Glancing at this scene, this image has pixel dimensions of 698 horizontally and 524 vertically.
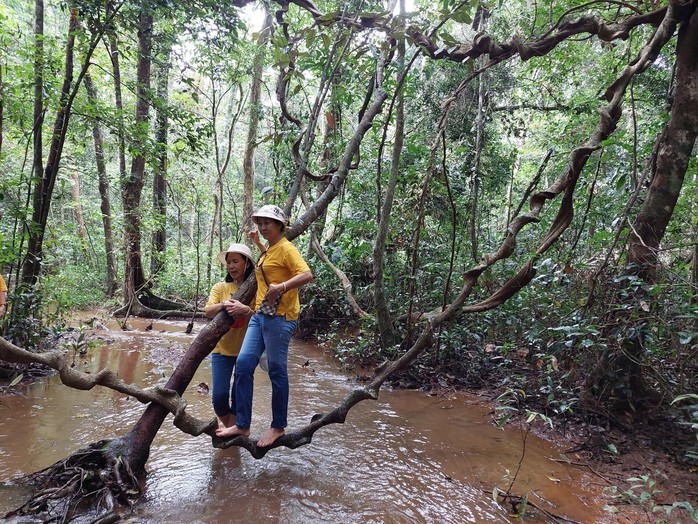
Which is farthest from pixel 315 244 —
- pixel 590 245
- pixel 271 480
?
pixel 271 480

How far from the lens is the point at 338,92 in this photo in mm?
5402

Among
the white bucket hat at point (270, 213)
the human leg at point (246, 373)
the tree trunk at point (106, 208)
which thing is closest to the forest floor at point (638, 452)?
the human leg at point (246, 373)

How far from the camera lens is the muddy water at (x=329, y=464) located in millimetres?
2734

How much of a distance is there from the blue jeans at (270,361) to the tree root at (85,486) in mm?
858

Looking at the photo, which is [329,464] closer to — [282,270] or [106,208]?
[282,270]

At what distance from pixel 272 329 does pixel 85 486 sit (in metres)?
1.53

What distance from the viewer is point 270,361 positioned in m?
3.20

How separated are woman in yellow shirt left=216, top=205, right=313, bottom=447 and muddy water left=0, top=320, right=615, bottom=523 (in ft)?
1.38

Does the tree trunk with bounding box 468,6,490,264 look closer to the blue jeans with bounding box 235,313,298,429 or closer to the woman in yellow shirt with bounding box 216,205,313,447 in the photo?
the woman in yellow shirt with bounding box 216,205,313,447

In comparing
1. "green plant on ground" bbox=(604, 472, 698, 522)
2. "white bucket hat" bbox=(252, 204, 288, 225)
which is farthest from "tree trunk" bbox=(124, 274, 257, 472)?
"green plant on ground" bbox=(604, 472, 698, 522)

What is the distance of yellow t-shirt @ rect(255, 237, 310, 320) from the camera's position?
3207 mm

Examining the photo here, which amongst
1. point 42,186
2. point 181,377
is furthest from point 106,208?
point 181,377

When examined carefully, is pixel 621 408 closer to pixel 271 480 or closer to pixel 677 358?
pixel 677 358

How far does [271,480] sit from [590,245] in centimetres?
476
